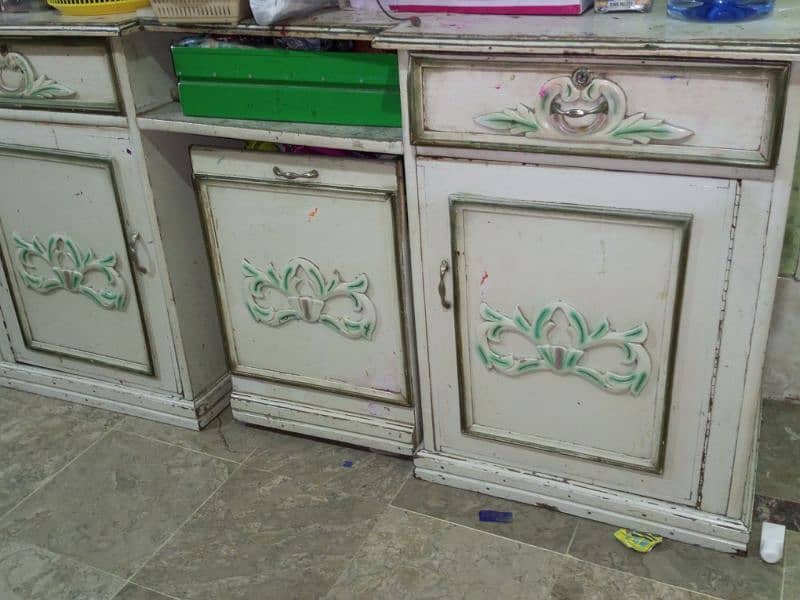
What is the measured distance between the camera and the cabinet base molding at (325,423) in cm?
187

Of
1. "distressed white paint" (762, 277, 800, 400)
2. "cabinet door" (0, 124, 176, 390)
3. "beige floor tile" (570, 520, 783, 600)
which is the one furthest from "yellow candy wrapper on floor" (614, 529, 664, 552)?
"cabinet door" (0, 124, 176, 390)

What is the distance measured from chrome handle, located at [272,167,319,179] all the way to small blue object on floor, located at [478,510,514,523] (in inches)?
30.6

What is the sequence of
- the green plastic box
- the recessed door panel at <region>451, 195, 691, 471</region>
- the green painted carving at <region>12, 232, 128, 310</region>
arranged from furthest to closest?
the green painted carving at <region>12, 232, 128, 310</region>, the green plastic box, the recessed door panel at <region>451, 195, 691, 471</region>

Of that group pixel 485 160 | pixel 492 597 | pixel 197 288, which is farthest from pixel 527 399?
pixel 197 288

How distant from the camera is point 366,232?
5.55ft

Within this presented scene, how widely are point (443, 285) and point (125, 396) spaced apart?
99 centimetres

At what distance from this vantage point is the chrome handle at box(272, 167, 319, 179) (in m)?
1.68

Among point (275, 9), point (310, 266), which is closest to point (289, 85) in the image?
point (275, 9)

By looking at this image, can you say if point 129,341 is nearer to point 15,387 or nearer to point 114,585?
point 15,387

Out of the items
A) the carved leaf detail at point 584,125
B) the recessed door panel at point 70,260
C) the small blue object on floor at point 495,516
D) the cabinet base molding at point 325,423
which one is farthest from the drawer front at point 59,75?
the small blue object on floor at point 495,516

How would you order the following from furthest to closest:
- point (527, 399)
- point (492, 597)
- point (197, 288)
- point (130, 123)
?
point (197, 288) → point (130, 123) → point (527, 399) → point (492, 597)

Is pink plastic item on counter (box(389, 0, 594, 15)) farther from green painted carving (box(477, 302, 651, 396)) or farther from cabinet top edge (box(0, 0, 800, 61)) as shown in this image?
green painted carving (box(477, 302, 651, 396))

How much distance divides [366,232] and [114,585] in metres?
0.85

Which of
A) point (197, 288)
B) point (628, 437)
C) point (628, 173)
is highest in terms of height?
point (628, 173)
